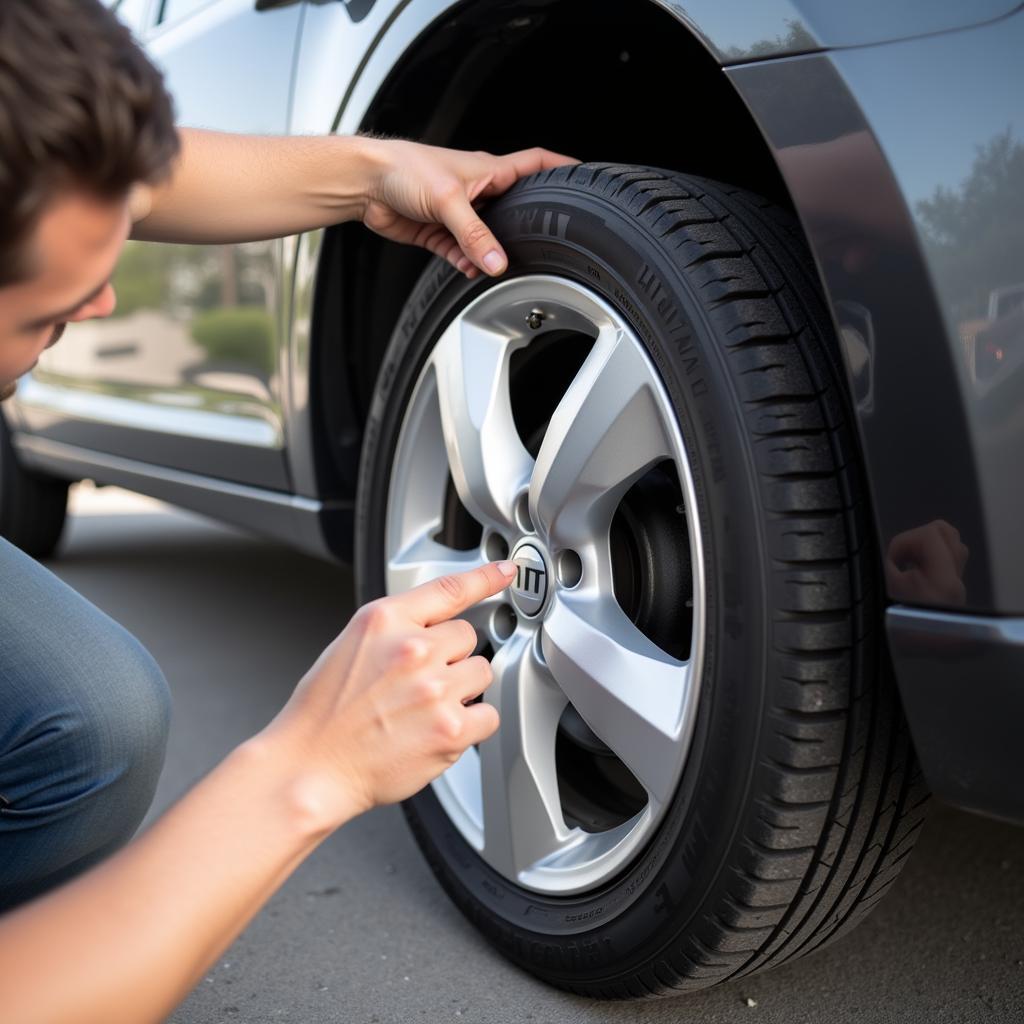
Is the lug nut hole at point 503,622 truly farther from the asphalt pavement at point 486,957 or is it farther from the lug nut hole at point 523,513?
the asphalt pavement at point 486,957

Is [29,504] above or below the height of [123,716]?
below

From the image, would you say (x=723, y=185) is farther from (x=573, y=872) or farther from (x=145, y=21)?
(x=145, y=21)

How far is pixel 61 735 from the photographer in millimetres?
1083

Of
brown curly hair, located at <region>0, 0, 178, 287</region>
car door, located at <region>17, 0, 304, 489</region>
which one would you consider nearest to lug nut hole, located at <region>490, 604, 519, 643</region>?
car door, located at <region>17, 0, 304, 489</region>

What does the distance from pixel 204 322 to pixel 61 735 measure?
1134 millimetres

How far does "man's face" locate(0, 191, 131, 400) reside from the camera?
2.33 feet

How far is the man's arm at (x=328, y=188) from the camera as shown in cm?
130

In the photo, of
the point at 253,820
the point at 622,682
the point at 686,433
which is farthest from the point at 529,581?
the point at 253,820

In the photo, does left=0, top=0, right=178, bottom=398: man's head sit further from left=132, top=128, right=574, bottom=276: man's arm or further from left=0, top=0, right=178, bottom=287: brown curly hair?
left=132, top=128, right=574, bottom=276: man's arm

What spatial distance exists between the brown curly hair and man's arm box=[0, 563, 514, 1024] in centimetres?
34

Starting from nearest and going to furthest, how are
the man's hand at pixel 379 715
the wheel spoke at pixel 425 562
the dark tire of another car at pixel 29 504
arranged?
the man's hand at pixel 379 715 < the wheel spoke at pixel 425 562 < the dark tire of another car at pixel 29 504

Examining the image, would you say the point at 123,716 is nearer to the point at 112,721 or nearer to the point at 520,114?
the point at 112,721

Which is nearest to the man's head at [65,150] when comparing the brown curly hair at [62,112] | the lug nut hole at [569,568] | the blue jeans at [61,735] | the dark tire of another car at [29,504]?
the brown curly hair at [62,112]

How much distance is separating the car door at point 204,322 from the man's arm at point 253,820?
1.06 m
